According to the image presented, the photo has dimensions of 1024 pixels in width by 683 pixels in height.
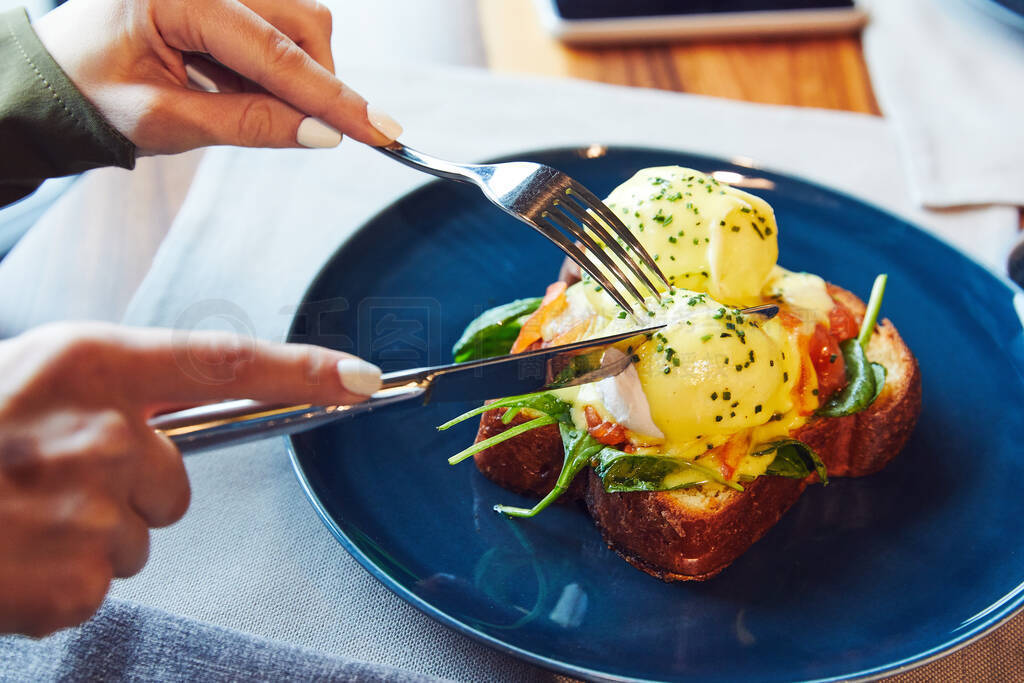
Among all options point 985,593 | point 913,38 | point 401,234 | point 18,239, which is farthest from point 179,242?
point 913,38

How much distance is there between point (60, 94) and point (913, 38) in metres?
2.77

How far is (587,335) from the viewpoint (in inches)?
66.0

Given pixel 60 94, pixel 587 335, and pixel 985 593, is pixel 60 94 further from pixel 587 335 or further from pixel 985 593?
pixel 985 593

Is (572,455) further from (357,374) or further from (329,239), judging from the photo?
(329,239)

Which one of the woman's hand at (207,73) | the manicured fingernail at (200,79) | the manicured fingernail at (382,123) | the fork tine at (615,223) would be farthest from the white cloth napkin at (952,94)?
the manicured fingernail at (200,79)

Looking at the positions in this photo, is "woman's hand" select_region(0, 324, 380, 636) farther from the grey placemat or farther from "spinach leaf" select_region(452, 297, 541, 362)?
"spinach leaf" select_region(452, 297, 541, 362)

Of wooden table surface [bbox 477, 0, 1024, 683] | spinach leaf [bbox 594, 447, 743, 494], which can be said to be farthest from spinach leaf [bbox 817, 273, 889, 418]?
wooden table surface [bbox 477, 0, 1024, 683]

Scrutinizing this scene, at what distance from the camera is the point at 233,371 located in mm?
1054

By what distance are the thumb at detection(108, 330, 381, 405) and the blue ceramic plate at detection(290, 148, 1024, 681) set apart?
48cm

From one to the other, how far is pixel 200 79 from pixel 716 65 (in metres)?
1.87

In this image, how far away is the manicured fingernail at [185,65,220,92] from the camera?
5.94 ft

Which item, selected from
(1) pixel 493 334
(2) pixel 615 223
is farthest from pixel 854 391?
(1) pixel 493 334

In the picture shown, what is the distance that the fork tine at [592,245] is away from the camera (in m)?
1.59

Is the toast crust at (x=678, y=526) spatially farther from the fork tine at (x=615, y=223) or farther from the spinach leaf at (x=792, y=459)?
the fork tine at (x=615, y=223)
